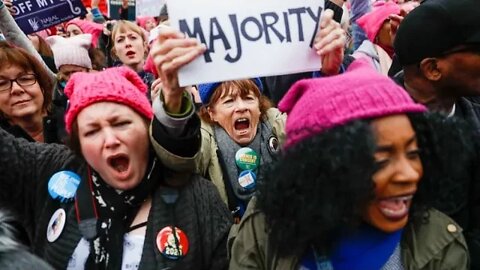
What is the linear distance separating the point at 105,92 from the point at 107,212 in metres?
0.41

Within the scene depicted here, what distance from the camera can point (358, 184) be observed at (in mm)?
1552

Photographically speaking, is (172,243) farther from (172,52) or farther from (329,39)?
(329,39)

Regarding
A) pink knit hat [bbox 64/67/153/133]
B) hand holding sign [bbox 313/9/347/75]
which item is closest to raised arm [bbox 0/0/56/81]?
pink knit hat [bbox 64/67/153/133]

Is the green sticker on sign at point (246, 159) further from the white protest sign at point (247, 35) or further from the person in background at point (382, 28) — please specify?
the person in background at point (382, 28)

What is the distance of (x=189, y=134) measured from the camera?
2023 millimetres

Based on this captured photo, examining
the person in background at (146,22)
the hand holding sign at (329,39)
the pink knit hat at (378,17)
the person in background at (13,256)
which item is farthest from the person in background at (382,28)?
the person in background at (146,22)

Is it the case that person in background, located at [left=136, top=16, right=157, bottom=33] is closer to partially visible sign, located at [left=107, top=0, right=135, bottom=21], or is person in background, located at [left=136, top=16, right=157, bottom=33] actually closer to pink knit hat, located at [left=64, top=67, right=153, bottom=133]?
partially visible sign, located at [left=107, top=0, right=135, bottom=21]

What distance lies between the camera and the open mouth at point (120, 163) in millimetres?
2074

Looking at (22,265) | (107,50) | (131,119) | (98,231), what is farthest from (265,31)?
(107,50)

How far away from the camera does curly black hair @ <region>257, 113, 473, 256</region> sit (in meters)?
1.56

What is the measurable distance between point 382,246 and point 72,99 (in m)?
1.16

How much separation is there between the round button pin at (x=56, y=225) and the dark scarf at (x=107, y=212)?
0.07 metres

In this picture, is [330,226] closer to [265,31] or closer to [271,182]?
[271,182]

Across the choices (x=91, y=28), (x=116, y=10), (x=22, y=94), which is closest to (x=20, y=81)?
(x=22, y=94)
